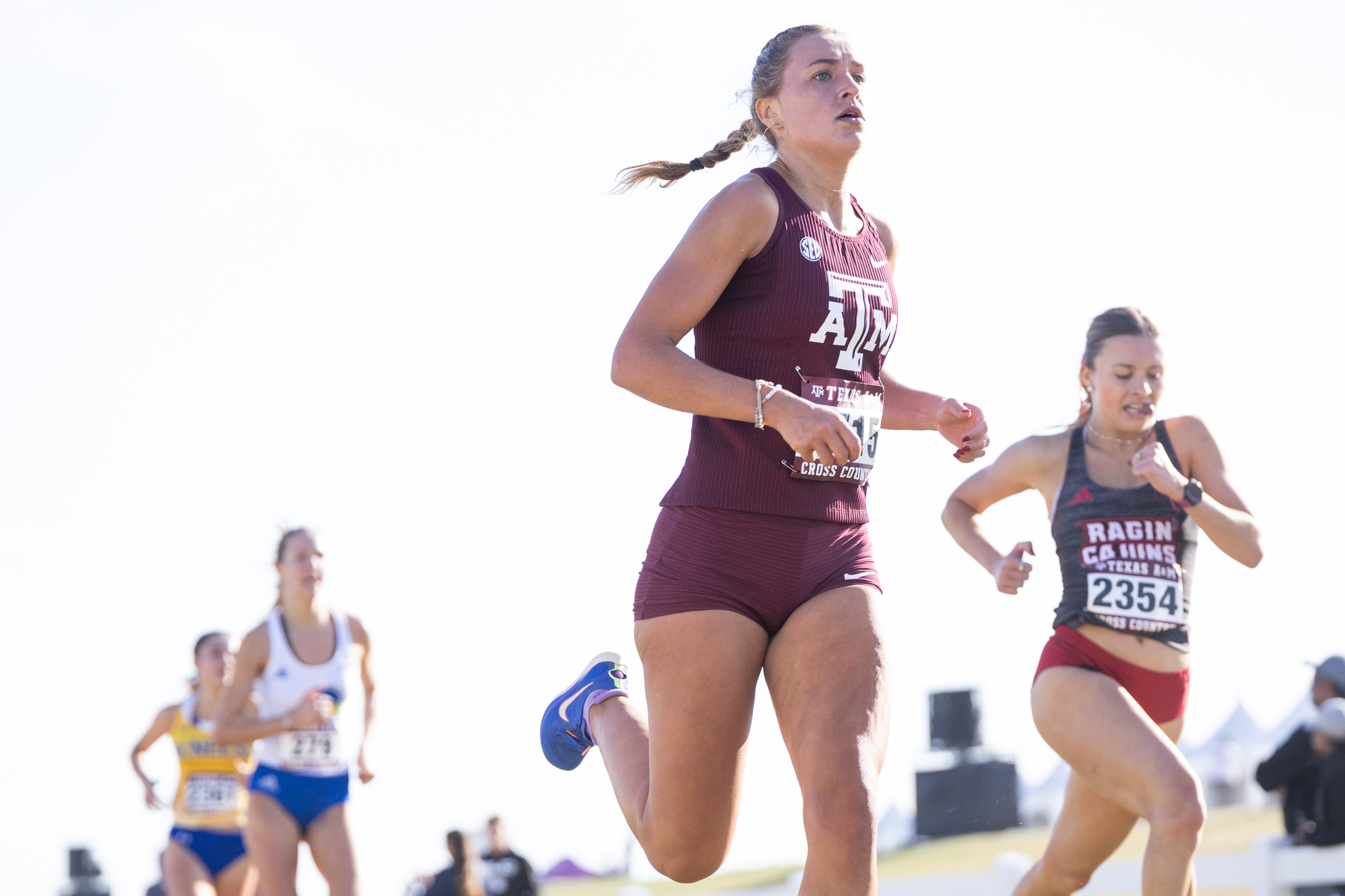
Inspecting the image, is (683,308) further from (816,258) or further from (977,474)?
(977,474)

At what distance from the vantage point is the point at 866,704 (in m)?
3.43

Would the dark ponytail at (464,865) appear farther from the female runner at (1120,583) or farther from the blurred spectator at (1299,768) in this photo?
the female runner at (1120,583)

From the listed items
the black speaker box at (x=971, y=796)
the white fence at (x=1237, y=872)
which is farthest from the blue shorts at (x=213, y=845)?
the black speaker box at (x=971, y=796)

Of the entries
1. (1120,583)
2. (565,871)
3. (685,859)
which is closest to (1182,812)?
(1120,583)

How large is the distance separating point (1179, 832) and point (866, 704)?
5.39ft

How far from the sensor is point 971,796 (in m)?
11.6

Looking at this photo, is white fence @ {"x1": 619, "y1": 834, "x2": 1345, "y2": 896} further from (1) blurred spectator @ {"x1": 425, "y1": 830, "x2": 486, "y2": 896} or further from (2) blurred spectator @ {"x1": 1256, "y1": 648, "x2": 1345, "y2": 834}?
(1) blurred spectator @ {"x1": 425, "y1": 830, "x2": 486, "y2": 896}

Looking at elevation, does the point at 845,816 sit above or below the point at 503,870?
above

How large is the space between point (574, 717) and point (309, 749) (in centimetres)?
320

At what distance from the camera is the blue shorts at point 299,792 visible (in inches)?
281

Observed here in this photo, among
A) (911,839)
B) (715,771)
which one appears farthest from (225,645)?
(911,839)

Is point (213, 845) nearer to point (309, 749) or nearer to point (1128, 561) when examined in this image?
point (309, 749)

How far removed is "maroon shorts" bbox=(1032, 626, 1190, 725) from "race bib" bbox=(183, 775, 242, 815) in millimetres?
6055

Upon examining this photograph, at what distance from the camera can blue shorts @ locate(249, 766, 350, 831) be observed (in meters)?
7.14
